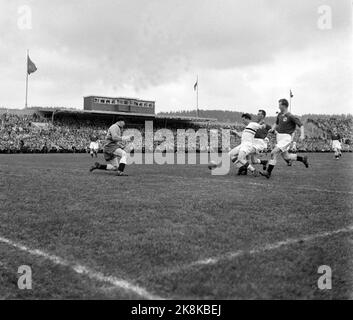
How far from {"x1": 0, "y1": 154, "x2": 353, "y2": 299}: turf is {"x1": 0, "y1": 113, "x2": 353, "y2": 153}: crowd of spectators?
1057 inches

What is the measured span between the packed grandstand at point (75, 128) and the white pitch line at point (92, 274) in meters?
26.0

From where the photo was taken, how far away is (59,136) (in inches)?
1795

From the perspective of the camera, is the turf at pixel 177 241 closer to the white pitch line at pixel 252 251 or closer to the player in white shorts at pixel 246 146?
the white pitch line at pixel 252 251

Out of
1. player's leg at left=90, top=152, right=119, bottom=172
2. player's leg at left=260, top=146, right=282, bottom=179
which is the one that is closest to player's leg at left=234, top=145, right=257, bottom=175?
player's leg at left=260, top=146, right=282, bottom=179

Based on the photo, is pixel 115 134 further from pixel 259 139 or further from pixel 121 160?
pixel 259 139

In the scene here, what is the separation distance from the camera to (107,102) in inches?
→ 2319

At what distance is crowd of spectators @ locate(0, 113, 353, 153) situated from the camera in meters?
40.3

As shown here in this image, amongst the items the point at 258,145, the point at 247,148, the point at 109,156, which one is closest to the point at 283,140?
the point at 258,145

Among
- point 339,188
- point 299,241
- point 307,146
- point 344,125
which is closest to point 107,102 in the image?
point 307,146

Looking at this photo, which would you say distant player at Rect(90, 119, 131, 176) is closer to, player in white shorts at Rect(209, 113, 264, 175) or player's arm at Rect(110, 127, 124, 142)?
player's arm at Rect(110, 127, 124, 142)

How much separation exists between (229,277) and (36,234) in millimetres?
2609

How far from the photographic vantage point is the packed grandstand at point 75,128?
41.1 metres

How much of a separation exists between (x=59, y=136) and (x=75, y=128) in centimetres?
514
